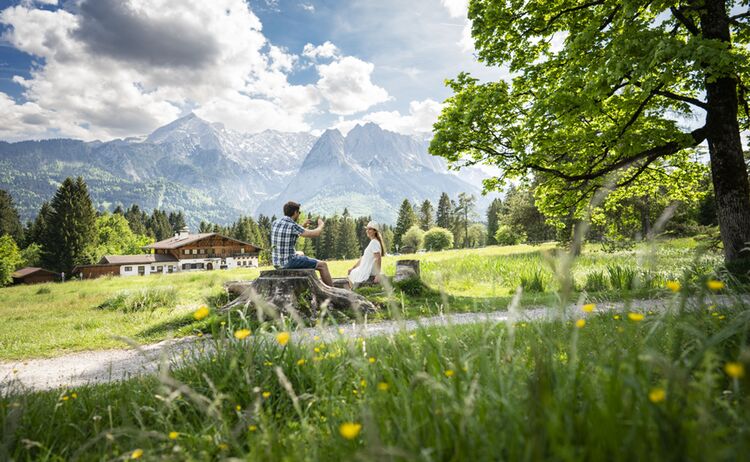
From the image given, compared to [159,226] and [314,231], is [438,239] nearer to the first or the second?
[314,231]

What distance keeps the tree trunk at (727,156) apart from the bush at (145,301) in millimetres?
14551

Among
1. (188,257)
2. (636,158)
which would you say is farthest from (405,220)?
(636,158)

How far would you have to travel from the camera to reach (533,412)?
136 cm

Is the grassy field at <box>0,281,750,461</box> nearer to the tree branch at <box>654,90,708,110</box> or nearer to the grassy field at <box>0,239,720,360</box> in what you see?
the grassy field at <box>0,239,720,360</box>

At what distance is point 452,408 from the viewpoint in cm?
165

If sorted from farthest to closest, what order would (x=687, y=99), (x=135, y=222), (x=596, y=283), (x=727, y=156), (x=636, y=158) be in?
(x=135, y=222) < (x=596, y=283) < (x=636, y=158) < (x=687, y=99) < (x=727, y=156)

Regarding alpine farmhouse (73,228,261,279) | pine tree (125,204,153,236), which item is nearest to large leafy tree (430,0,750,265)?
alpine farmhouse (73,228,261,279)

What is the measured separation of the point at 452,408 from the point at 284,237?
311 inches

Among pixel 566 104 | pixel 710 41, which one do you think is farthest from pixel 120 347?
pixel 710 41

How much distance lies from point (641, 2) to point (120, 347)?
12.2 meters

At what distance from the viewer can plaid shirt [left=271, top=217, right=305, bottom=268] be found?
9023mm

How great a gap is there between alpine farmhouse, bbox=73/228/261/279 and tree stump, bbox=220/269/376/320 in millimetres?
73190

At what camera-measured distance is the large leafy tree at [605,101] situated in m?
7.32

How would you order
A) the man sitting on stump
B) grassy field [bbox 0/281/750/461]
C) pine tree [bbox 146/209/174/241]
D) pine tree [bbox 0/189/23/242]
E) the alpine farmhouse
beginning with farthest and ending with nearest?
pine tree [bbox 146/209/174/241]
the alpine farmhouse
pine tree [bbox 0/189/23/242]
the man sitting on stump
grassy field [bbox 0/281/750/461]
